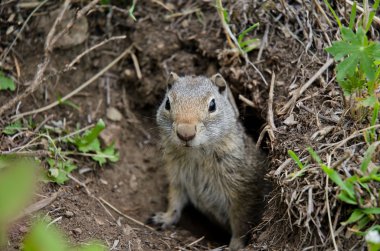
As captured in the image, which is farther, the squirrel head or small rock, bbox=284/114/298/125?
small rock, bbox=284/114/298/125

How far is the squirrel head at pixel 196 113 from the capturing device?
4.02 metres

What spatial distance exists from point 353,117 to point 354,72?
0.47 m

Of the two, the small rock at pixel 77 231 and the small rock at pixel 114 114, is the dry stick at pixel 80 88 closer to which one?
the small rock at pixel 114 114

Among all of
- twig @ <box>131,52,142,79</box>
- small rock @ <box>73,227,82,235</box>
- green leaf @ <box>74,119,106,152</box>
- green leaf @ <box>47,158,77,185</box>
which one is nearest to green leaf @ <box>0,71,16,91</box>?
green leaf @ <box>74,119,106,152</box>

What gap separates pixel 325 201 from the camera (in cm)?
340

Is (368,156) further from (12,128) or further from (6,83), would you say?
(6,83)

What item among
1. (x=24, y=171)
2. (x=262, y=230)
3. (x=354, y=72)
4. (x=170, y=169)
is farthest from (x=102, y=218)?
(x=24, y=171)

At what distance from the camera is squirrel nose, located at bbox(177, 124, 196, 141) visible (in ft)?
12.8

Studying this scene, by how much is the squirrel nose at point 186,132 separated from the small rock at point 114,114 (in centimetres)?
221

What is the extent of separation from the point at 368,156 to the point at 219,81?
202 cm

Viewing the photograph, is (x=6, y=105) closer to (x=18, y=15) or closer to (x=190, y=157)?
(x=18, y=15)

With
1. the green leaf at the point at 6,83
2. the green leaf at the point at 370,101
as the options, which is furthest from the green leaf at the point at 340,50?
the green leaf at the point at 6,83

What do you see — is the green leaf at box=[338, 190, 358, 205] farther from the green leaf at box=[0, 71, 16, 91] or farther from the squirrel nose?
the green leaf at box=[0, 71, 16, 91]

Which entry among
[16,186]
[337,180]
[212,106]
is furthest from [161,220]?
[16,186]
